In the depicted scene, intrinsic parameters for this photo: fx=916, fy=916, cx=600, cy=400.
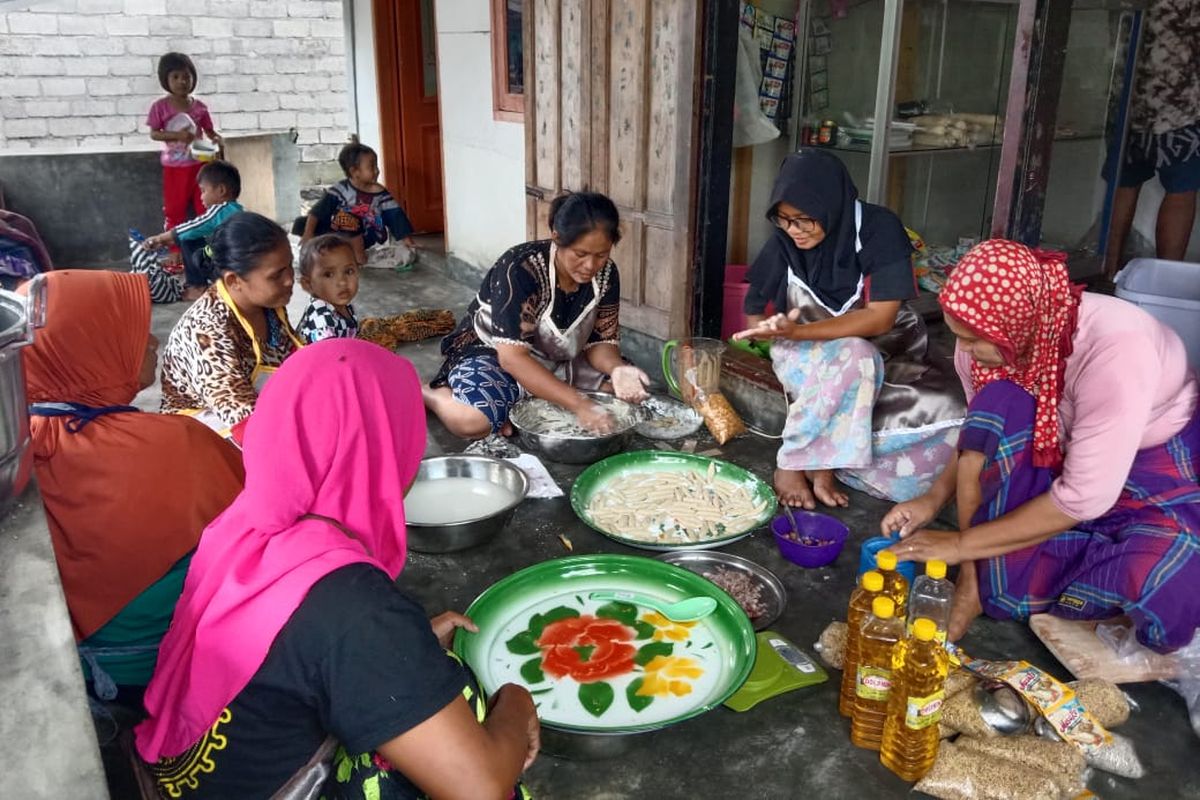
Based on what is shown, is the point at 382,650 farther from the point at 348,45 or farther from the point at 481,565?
the point at 348,45

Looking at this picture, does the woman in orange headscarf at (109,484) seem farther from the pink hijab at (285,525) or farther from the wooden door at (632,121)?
the wooden door at (632,121)

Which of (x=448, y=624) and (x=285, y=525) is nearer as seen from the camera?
(x=285, y=525)

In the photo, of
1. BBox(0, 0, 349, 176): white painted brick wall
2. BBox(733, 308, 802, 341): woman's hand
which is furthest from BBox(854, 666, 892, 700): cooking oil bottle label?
BBox(0, 0, 349, 176): white painted brick wall

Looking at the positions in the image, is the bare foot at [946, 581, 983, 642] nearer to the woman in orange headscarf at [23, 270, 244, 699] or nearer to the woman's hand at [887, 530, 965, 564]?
the woman's hand at [887, 530, 965, 564]

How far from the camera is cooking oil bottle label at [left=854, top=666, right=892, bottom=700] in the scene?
1938 millimetres

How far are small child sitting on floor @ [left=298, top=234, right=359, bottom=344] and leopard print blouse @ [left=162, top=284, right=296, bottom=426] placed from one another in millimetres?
634

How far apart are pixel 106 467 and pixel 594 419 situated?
1837 millimetres

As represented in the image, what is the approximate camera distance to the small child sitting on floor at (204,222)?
579 cm

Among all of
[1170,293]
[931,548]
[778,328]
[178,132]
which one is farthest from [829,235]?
[178,132]

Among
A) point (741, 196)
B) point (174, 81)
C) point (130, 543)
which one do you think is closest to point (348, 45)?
point (174, 81)

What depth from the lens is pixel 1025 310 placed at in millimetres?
2172

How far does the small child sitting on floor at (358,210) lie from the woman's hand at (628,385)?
11.6ft

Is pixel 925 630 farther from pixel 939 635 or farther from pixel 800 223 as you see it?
pixel 800 223

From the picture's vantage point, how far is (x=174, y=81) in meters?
7.02
